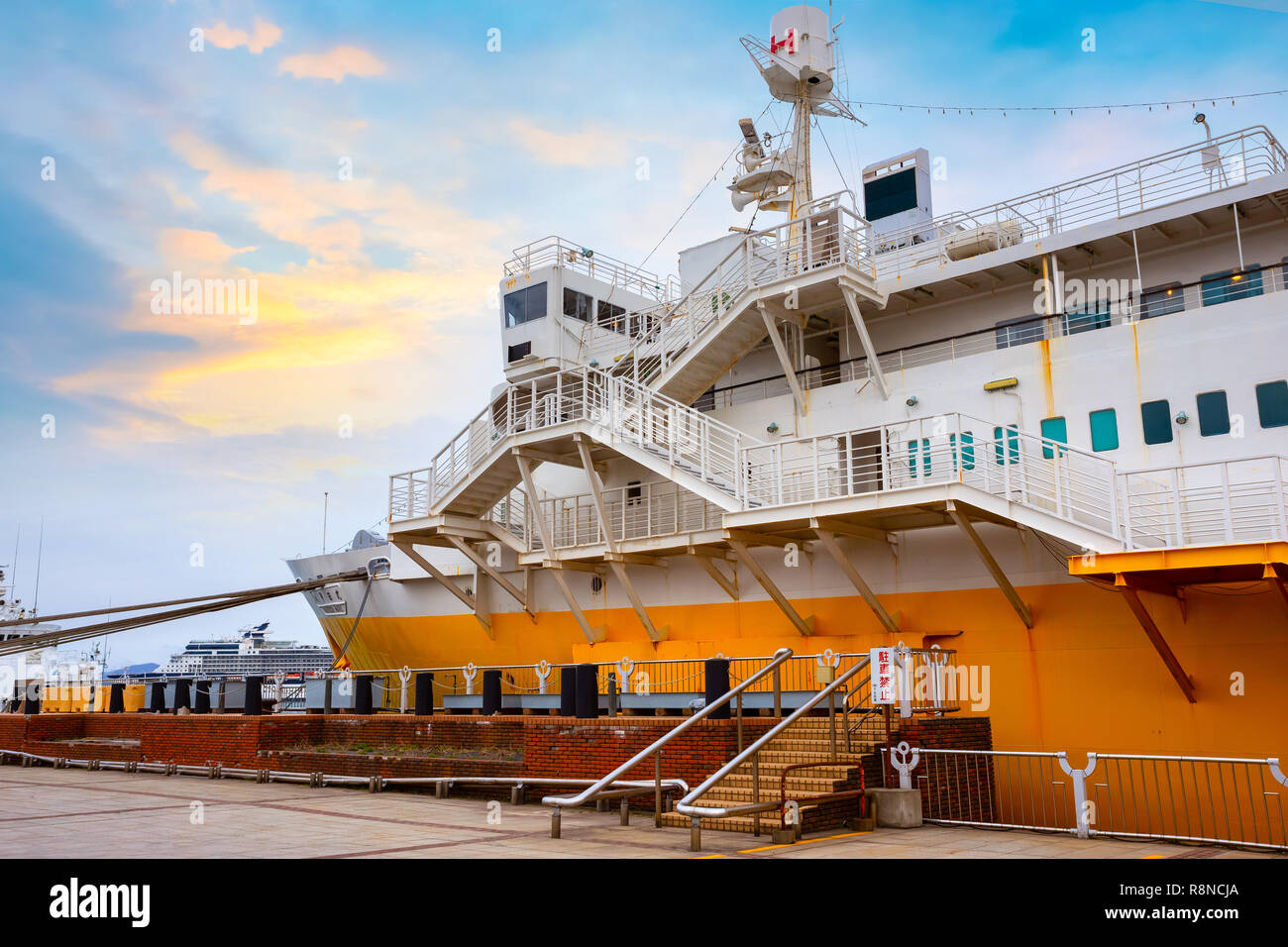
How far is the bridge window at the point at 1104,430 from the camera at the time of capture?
18.6m

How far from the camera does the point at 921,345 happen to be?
22.1 m

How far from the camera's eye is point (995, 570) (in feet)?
60.0

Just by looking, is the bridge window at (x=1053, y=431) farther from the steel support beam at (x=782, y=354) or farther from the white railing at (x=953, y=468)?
the steel support beam at (x=782, y=354)

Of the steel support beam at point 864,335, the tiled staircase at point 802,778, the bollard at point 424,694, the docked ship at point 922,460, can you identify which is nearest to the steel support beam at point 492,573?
the docked ship at point 922,460

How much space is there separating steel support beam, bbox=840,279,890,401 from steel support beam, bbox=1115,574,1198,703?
6.65m

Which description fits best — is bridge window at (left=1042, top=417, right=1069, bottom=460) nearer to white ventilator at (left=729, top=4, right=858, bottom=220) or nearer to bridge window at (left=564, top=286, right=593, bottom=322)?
white ventilator at (left=729, top=4, right=858, bottom=220)

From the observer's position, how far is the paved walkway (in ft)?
35.3

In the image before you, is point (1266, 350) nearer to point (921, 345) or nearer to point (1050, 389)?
point (1050, 389)

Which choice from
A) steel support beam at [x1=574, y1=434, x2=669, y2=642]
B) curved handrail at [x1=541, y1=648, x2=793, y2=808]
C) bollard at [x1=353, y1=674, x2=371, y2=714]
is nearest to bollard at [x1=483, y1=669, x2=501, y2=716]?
bollard at [x1=353, y1=674, x2=371, y2=714]

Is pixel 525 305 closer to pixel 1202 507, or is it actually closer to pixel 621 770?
pixel 1202 507

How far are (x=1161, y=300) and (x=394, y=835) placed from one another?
54.3 feet

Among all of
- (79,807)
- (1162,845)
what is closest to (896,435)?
(1162,845)

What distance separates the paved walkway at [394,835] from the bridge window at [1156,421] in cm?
879
